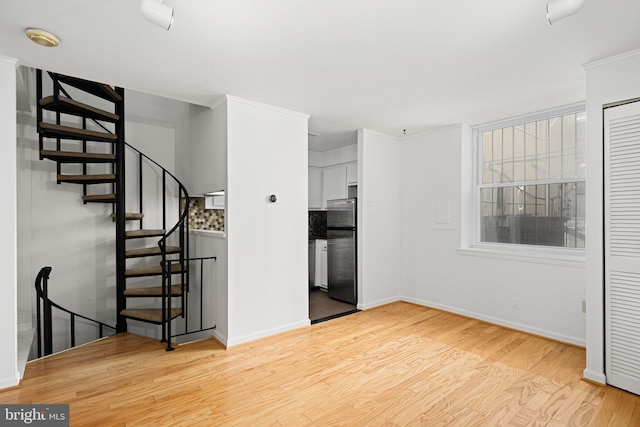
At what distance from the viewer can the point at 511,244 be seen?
3.98 m

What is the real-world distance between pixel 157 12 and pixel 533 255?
409 centimetres

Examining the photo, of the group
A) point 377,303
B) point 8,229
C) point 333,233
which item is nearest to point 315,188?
point 333,233

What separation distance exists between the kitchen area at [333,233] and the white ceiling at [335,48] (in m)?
2.04

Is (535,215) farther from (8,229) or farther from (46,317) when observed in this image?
(46,317)

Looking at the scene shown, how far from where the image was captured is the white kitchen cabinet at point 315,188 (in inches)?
236

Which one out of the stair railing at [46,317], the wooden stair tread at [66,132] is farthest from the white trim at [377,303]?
the wooden stair tread at [66,132]

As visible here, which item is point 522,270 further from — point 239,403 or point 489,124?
point 239,403

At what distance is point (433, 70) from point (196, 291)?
3584 mm

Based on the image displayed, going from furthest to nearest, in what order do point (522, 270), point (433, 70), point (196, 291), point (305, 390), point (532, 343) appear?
1. point (196, 291)
2. point (522, 270)
3. point (532, 343)
4. point (433, 70)
5. point (305, 390)

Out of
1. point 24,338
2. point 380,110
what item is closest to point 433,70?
point 380,110

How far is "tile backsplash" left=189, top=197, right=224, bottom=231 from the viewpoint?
15.0 feet

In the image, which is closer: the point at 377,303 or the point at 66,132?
the point at 66,132

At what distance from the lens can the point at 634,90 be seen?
7.68 ft

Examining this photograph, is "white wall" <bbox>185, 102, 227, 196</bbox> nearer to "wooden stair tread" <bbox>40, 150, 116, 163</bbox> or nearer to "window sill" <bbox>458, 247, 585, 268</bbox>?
"wooden stair tread" <bbox>40, 150, 116, 163</bbox>
